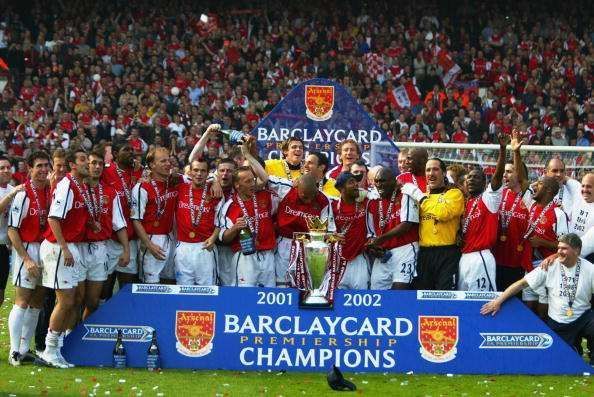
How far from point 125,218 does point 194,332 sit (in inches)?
51.0

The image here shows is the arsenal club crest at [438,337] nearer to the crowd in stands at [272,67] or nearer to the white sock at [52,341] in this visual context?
the white sock at [52,341]

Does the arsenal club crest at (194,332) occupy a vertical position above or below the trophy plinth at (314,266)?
below

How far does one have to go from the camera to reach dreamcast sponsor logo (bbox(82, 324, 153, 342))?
9.84m

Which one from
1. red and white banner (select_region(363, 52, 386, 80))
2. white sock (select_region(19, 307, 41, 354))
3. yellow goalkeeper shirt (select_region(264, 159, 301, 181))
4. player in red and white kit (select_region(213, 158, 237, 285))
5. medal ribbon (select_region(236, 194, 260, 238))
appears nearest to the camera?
white sock (select_region(19, 307, 41, 354))

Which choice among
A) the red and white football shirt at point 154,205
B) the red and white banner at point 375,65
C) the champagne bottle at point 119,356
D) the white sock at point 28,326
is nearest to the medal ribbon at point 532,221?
the red and white football shirt at point 154,205

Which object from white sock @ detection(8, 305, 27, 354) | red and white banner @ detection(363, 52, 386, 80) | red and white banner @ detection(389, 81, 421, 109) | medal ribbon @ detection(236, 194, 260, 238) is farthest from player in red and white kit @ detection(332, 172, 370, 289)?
red and white banner @ detection(363, 52, 386, 80)

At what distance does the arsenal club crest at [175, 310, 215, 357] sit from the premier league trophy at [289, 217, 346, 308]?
0.81 metres

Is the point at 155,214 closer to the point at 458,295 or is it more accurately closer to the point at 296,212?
the point at 296,212

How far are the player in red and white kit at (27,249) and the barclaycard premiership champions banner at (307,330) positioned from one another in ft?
1.40

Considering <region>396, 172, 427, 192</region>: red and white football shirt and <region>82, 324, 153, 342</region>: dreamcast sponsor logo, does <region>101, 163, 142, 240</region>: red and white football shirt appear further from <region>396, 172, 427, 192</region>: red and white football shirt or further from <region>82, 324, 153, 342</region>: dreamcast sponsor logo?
<region>396, 172, 427, 192</region>: red and white football shirt

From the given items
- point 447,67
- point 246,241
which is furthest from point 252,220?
point 447,67

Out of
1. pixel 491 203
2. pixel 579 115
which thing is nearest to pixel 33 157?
pixel 491 203

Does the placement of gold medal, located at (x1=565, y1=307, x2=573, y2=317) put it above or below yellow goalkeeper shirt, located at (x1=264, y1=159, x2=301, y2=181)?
below

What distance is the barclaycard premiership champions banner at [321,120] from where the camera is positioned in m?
12.3
